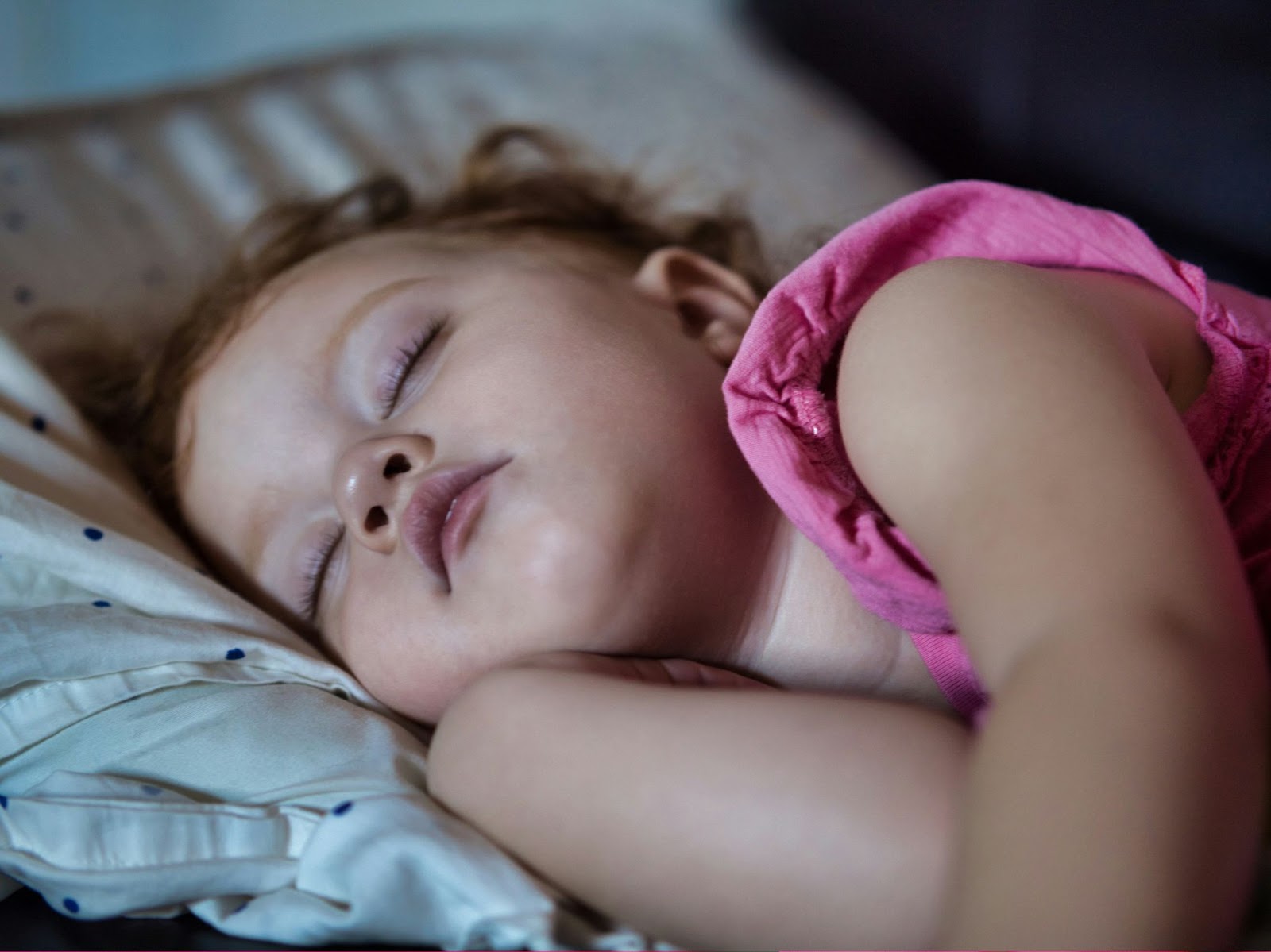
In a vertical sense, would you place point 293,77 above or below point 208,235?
above

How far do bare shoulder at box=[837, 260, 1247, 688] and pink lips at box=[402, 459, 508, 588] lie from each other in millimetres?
259

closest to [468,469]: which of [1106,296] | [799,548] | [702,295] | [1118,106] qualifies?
[799,548]

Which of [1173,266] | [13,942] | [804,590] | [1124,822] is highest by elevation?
[1173,266]

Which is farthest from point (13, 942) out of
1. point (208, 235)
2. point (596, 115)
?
point (596, 115)

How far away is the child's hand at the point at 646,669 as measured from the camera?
771 millimetres

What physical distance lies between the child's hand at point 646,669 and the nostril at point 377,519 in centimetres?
16

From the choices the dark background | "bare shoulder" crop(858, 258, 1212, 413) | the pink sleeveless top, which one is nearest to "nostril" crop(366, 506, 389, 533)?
the pink sleeveless top

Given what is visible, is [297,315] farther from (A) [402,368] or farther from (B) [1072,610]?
(B) [1072,610]

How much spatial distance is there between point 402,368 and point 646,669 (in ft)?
1.00

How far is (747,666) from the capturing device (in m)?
0.88

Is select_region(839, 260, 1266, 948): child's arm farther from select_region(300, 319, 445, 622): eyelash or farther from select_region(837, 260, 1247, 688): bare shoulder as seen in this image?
select_region(300, 319, 445, 622): eyelash

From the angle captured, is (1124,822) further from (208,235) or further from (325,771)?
(208,235)

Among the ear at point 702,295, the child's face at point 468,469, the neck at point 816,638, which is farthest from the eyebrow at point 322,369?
the neck at point 816,638

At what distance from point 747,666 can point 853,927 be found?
28 centimetres
